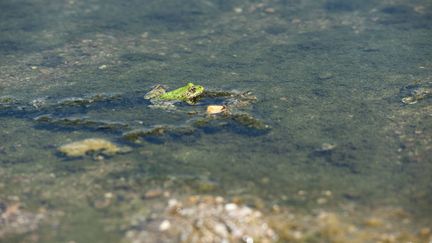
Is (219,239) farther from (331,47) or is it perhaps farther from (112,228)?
(331,47)

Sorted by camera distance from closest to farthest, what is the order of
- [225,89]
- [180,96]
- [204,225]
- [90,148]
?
1. [204,225]
2. [90,148]
3. [180,96]
4. [225,89]

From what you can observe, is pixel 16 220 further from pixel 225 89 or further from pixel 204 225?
pixel 225 89

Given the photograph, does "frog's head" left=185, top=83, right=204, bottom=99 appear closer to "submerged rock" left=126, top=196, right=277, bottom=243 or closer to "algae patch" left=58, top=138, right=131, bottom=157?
"algae patch" left=58, top=138, right=131, bottom=157

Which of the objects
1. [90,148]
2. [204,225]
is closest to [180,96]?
[90,148]

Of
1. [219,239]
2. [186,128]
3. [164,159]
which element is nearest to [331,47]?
[186,128]

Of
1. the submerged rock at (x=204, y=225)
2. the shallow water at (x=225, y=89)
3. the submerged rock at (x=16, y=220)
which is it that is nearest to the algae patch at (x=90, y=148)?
the shallow water at (x=225, y=89)

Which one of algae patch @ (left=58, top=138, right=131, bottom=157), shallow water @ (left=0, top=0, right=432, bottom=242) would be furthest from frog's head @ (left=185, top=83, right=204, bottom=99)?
algae patch @ (left=58, top=138, right=131, bottom=157)
